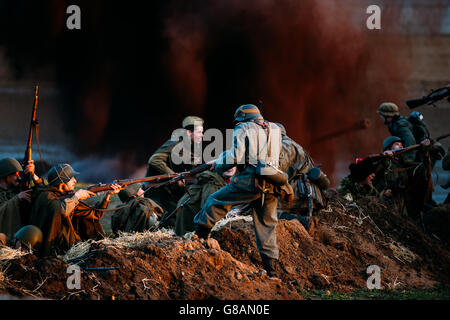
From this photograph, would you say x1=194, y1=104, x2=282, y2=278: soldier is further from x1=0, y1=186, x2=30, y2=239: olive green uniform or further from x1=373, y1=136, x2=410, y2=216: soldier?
x1=373, y1=136, x2=410, y2=216: soldier

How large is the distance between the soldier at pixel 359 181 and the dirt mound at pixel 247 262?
34.1 inches

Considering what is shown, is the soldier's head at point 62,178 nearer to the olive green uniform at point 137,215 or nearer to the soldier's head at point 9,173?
the soldier's head at point 9,173

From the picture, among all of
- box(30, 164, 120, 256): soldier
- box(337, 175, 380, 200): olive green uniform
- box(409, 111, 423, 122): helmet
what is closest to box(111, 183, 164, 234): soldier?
box(30, 164, 120, 256): soldier

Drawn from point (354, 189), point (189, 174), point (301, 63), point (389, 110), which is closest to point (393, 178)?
point (354, 189)

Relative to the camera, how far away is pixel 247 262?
6.80 metres

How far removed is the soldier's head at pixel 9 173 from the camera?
7.71m

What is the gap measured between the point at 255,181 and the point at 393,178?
435cm

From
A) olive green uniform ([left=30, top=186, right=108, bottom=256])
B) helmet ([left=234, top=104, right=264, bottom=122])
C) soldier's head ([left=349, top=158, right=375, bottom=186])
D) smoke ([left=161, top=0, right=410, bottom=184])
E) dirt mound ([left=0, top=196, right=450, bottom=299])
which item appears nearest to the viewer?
dirt mound ([left=0, top=196, right=450, bottom=299])

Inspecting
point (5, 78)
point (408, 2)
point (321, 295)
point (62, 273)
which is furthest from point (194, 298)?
point (408, 2)

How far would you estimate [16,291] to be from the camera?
16.2 feet

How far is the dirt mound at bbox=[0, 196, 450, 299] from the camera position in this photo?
17.1 feet

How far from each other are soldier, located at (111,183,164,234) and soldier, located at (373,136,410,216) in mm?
3605

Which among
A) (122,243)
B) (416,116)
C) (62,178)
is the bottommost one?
(122,243)

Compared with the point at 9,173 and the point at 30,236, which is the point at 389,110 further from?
the point at 30,236
